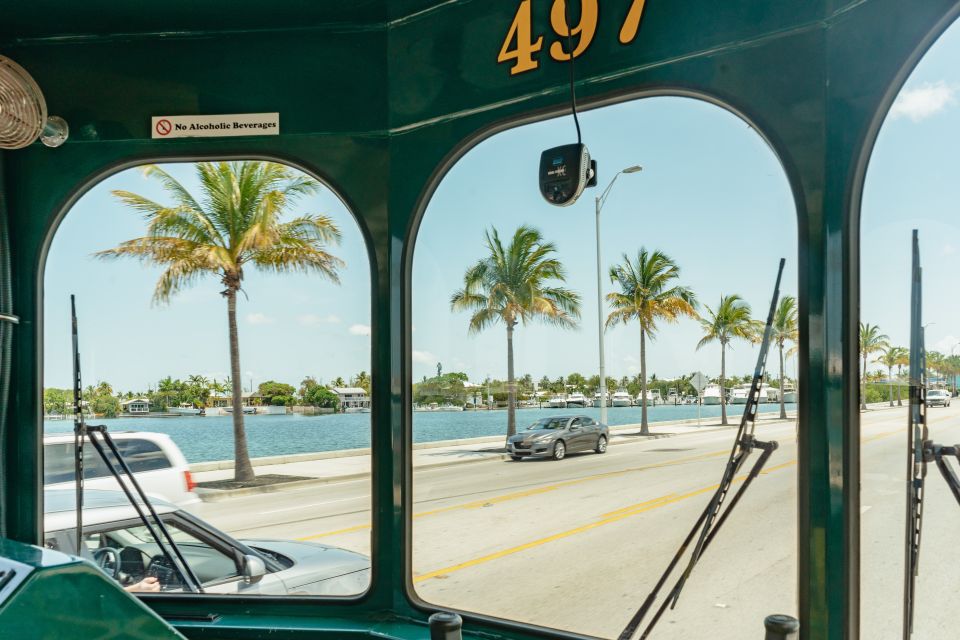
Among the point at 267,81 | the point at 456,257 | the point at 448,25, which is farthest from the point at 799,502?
the point at 267,81

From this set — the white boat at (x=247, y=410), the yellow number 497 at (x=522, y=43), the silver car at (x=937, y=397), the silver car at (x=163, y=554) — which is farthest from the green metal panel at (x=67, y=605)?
the white boat at (x=247, y=410)

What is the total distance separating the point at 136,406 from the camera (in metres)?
3.03

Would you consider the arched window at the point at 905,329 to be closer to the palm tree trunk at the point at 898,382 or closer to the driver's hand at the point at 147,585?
the palm tree trunk at the point at 898,382

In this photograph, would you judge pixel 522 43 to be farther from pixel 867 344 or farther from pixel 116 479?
pixel 116 479

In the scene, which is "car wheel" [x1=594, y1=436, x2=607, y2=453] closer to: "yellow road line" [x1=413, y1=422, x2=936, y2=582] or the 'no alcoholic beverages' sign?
"yellow road line" [x1=413, y1=422, x2=936, y2=582]

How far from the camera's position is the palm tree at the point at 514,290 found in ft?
9.05

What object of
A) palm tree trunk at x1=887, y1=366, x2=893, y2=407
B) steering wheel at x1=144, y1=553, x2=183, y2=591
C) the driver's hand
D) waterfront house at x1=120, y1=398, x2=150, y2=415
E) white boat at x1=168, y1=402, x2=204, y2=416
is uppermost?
palm tree trunk at x1=887, y1=366, x2=893, y2=407

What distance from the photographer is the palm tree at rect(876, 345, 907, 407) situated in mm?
1675

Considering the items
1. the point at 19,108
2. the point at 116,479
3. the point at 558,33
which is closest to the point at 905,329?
the point at 558,33

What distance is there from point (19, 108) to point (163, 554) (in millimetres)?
1521

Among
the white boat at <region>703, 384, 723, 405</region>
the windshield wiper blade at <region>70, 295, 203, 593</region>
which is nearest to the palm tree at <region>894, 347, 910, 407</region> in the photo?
the white boat at <region>703, 384, 723, 405</region>

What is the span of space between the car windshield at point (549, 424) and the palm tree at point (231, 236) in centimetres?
108

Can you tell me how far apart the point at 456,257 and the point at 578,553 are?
117 cm

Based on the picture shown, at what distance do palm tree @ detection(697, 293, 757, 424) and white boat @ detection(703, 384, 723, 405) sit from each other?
0.01 metres
